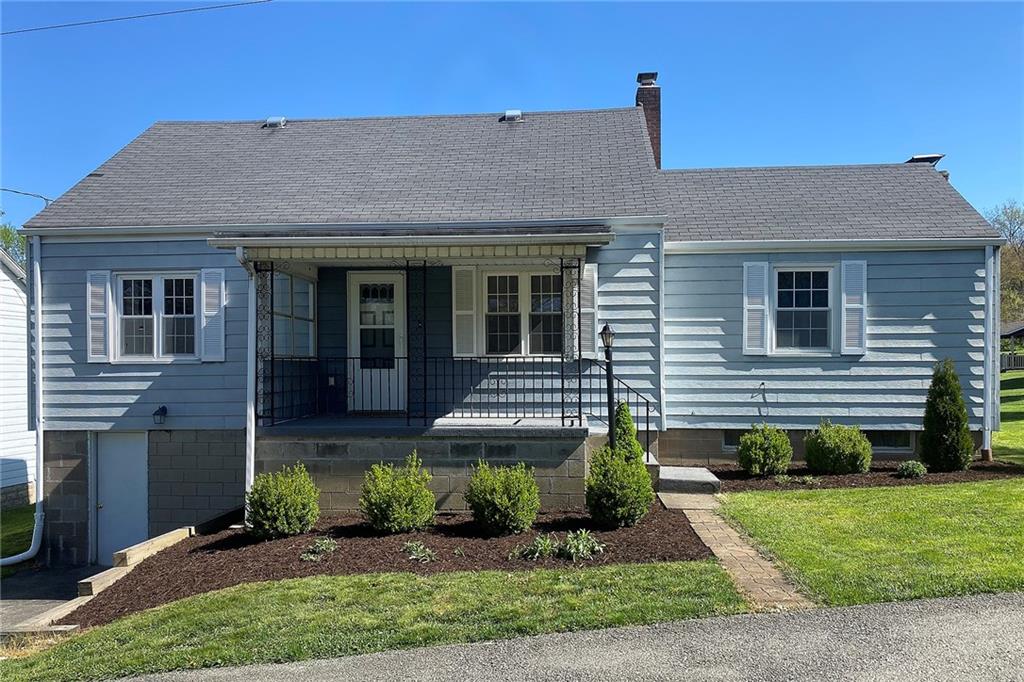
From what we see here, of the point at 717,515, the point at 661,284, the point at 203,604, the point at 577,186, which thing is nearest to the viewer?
the point at 203,604

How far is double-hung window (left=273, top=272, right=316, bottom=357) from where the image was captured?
957 centimetres

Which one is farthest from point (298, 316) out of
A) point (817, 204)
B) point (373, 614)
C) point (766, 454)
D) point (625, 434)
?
point (817, 204)

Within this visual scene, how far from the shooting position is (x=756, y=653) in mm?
4227

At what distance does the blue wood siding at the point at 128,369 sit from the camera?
393 inches

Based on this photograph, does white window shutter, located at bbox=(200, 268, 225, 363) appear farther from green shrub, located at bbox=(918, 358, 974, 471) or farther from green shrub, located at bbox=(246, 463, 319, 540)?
green shrub, located at bbox=(918, 358, 974, 471)

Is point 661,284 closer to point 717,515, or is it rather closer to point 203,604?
point 717,515

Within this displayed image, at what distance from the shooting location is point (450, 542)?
6816 mm

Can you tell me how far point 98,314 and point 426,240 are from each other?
223 inches

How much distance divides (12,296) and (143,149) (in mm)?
5401

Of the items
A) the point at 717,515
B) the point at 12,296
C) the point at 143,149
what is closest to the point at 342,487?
the point at 717,515

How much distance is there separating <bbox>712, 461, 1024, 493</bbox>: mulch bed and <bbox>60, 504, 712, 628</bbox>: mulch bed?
6.39ft

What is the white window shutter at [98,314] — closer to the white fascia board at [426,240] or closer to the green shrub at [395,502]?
the white fascia board at [426,240]

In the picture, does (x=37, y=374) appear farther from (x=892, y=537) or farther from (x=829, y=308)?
(x=829, y=308)

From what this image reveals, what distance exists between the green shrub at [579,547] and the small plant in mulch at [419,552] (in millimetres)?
1227
